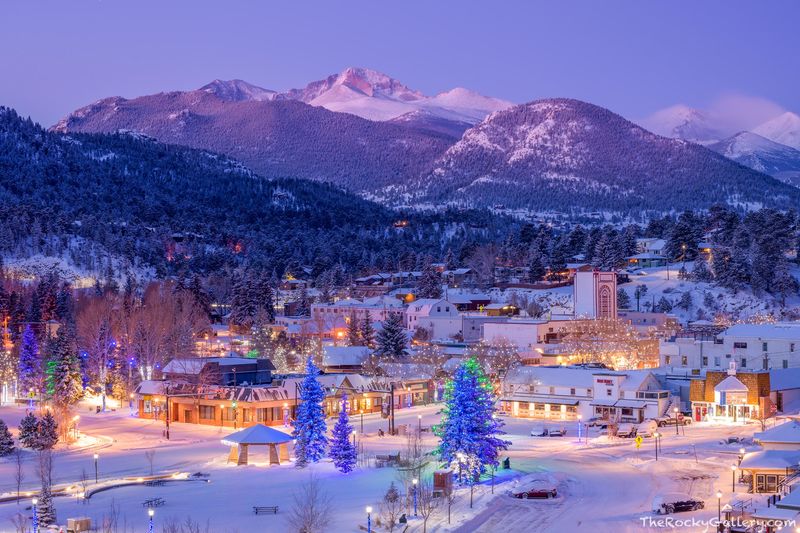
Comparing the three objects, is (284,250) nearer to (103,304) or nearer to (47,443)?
(103,304)

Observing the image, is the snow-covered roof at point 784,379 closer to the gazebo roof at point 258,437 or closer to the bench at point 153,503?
the gazebo roof at point 258,437

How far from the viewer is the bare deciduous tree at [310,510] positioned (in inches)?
1148

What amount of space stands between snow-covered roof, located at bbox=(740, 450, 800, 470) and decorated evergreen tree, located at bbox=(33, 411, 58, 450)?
1109 inches

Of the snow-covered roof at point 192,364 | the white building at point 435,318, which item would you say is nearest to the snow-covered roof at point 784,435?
the snow-covered roof at point 192,364

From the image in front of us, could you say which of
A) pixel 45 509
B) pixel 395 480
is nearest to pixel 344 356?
pixel 395 480

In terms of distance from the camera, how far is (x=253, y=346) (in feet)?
272

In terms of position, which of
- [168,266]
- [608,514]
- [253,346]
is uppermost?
[168,266]

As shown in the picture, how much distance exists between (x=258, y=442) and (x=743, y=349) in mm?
34538

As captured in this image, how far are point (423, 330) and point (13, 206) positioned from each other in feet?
293

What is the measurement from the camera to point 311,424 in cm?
4250

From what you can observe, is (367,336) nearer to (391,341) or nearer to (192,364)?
(391,341)

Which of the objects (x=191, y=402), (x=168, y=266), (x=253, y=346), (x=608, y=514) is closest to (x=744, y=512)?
(x=608, y=514)

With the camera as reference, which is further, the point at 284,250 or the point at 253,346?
the point at 284,250

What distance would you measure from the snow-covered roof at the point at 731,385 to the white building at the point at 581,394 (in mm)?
3148
